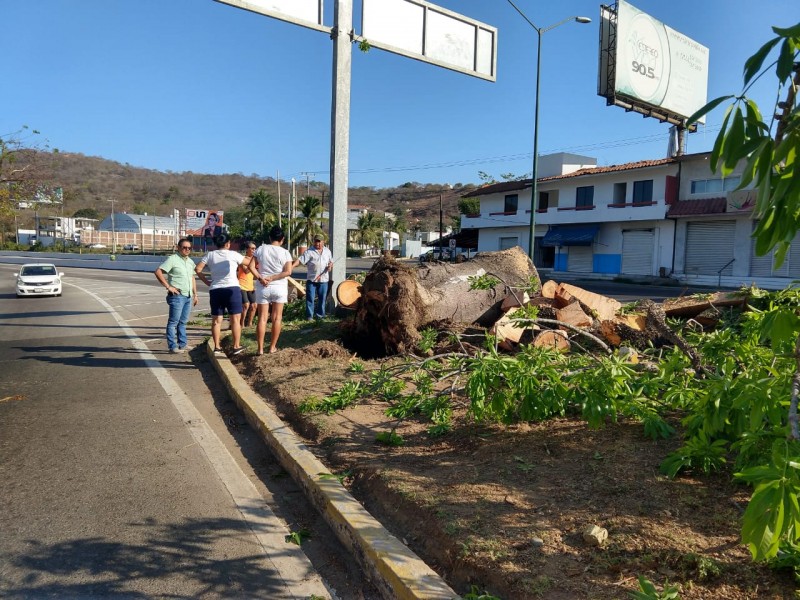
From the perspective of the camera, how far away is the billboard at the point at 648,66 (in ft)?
98.6

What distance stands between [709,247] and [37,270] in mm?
32146

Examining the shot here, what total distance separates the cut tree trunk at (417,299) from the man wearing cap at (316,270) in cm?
289

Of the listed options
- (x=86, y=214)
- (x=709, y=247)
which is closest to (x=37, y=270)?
(x=709, y=247)

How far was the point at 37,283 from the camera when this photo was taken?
20312mm

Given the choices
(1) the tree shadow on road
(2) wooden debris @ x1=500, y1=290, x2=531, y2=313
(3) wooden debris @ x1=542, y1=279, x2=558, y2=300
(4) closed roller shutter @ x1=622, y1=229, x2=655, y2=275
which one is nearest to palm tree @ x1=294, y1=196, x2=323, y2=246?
(4) closed roller shutter @ x1=622, y1=229, x2=655, y2=275

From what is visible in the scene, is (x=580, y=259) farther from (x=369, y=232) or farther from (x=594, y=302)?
(x=369, y=232)

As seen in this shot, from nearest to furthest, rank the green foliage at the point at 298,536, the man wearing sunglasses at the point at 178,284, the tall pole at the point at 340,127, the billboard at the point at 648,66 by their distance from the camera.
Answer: the green foliage at the point at 298,536
the man wearing sunglasses at the point at 178,284
the tall pole at the point at 340,127
the billboard at the point at 648,66

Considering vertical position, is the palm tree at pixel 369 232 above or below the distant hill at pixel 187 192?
below

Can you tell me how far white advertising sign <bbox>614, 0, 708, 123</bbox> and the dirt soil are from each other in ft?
98.2

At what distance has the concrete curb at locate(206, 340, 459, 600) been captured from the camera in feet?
8.73

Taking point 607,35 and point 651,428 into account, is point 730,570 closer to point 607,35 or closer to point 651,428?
point 651,428

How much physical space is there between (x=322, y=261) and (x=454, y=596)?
839cm

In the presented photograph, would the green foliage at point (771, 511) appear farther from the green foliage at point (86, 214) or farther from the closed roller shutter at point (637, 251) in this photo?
the green foliage at point (86, 214)

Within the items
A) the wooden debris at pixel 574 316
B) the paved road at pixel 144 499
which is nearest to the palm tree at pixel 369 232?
the paved road at pixel 144 499
